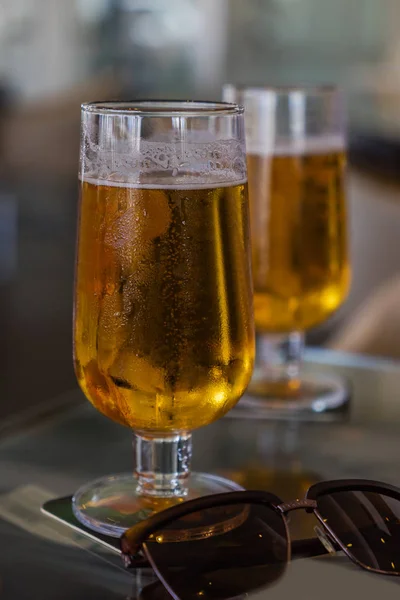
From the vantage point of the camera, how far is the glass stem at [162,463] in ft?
2.23

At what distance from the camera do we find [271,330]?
3.14 feet

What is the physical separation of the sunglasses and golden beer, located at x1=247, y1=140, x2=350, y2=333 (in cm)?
31

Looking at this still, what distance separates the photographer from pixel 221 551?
57 cm

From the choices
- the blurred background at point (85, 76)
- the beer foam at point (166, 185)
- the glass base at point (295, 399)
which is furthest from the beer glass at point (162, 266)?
the blurred background at point (85, 76)

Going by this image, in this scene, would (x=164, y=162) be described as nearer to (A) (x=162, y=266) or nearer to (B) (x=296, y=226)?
(A) (x=162, y=266)

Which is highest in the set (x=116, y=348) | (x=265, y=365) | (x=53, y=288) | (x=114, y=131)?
(x=114, y=131)

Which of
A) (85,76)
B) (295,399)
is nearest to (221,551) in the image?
(295,399)

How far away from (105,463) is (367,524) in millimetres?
254

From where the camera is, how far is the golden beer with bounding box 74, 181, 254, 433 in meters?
0.62

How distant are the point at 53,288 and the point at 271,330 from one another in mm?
2794

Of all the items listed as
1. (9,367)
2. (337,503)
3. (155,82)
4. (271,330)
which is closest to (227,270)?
(337,503)

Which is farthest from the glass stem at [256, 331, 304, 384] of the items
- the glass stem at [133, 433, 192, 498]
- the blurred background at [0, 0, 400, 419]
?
the blurred background at [0, 0, 400, 419]

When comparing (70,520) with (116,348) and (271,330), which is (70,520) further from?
(271,330)

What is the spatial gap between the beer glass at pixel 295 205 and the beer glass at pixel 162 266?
0.83 feet
